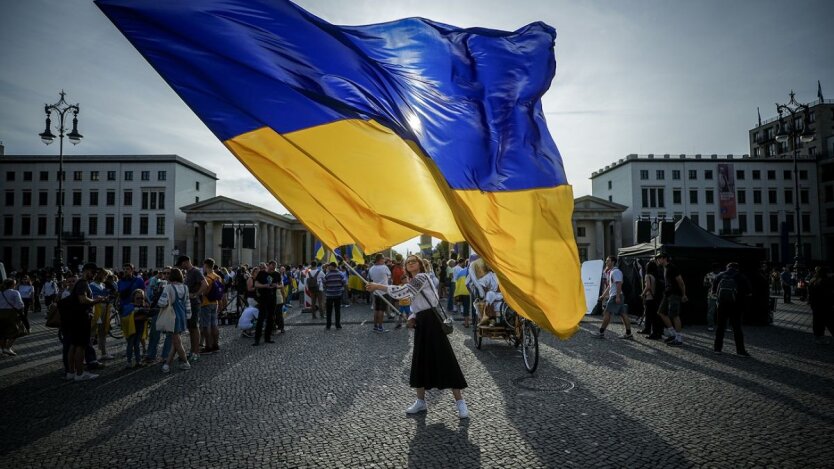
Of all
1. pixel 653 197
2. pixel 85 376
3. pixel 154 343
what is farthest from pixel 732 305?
pixel 653 197

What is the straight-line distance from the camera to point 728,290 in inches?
353

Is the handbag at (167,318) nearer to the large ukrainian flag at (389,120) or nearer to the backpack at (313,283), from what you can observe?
the large ukrainian flag at (389,120)

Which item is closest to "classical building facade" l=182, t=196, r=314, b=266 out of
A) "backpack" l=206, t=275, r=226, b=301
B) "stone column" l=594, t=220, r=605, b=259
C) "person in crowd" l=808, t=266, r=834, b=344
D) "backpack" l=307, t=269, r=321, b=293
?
"backpack" l=307, t=269, r=321, b=293

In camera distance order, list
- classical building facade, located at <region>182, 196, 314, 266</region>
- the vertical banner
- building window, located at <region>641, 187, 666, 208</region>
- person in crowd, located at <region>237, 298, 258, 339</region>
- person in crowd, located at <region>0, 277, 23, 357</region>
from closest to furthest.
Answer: person in crowd, located at <region>0, 277, 23, 357</region>, person in crowd, located at <region>237, 298, 258, 339</region>, the vertical banner, classical building facade, located at <region>182, 196, 314, 266</region>, building window, located at <region>641, 187, 666, 208</region>

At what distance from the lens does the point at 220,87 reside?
4484 millimetres

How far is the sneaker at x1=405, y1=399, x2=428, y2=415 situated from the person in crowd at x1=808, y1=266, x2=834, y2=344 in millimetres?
10552

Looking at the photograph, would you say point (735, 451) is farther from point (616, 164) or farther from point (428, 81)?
point (616, 164)

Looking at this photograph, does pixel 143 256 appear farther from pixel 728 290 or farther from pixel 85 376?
pixel 728 290

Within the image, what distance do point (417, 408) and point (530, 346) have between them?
2.81 metres

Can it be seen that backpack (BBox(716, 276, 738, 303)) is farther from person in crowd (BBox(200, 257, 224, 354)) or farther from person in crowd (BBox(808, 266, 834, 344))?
person in crowd (BBox(200, 257, 224, 354))

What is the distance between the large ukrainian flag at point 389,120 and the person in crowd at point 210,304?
522cm

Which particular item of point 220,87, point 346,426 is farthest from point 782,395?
point 220,87

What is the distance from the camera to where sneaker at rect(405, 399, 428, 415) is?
554 centimetres

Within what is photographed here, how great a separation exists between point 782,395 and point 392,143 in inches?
249
